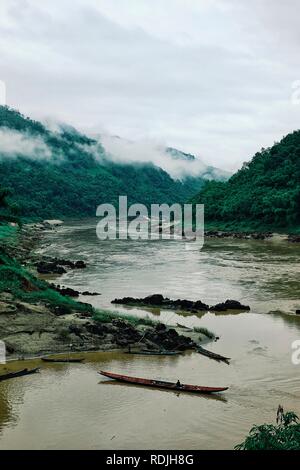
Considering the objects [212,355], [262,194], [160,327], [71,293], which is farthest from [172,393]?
[262,194]

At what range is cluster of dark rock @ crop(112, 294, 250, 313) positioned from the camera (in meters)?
37.1

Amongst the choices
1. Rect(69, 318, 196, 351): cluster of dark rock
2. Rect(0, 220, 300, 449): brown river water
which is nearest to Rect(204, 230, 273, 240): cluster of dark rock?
Rect(0, 220, 300, 449): brown river water

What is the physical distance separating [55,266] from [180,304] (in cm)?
2045

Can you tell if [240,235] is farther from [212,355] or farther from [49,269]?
[212,355]

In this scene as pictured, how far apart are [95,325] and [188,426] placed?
1066 cm

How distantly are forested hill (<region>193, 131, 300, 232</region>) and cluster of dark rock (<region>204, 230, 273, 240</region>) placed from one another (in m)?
4.11

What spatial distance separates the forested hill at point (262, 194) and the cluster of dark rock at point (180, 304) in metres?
52.6

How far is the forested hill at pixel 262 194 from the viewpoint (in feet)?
300

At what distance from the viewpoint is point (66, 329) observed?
2783 centimetres

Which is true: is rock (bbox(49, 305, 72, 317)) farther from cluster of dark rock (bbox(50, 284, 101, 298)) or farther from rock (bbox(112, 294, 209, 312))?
cluster of dark rock (bbox(50, 284, 101, 298))

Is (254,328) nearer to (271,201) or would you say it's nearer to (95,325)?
(95,325)

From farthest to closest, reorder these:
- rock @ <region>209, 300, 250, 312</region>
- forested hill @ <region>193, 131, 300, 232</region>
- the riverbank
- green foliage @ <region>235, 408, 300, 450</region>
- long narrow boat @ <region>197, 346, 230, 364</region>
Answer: forested hill @ <region>193, 131, 300, 232</region> < rock @ <region>209, 300, 250, 312</region> < the riverbank < long narrow boat @ <region>197, 346, 230, 364</region> < green foliage @ <region>235, 408, 300, 450</region>

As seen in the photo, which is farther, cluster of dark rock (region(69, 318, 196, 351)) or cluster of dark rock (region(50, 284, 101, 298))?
cluster of dark rock (region(50, 284, 101, 298))

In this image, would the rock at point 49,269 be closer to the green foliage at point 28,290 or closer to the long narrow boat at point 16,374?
the green foliage at point 28,290
